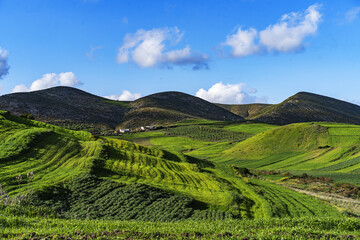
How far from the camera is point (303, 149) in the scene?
422 feet

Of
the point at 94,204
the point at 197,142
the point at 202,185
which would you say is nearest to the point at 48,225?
the point at 94,204

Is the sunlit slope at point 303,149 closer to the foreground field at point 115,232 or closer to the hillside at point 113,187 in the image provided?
the hillside at point 113,187

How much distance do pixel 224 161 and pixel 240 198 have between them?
83.1 meters

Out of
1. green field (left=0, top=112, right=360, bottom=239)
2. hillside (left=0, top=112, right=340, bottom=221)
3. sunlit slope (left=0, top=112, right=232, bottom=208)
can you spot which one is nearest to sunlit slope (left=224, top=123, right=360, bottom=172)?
green field (left=0, top=112, right=360, bottom=239)

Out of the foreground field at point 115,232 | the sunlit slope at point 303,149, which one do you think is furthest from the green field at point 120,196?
the sunlit slope at point 303,149

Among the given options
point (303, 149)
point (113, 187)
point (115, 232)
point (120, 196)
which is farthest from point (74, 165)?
point (303, 149)

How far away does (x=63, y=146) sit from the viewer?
1956 inches

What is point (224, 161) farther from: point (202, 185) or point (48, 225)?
point (48, 225)

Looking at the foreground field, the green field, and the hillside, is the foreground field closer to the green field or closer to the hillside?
the green field

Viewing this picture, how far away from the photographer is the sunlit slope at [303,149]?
107m

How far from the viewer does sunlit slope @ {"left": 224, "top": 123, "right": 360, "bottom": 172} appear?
107062mm

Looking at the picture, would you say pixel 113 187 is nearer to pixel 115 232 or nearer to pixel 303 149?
pixel 115 232

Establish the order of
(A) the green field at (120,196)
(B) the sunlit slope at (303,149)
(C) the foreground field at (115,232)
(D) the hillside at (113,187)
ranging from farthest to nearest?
1. (B) the sunlit slope at (303,149)
2. (D) the hillside at (113,187)
3. (A) the green field at (120,196)
4. (C) the foreground field at (115,232)

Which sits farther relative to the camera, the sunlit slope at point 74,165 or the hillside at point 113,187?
the sunlit slope at point 74,165
